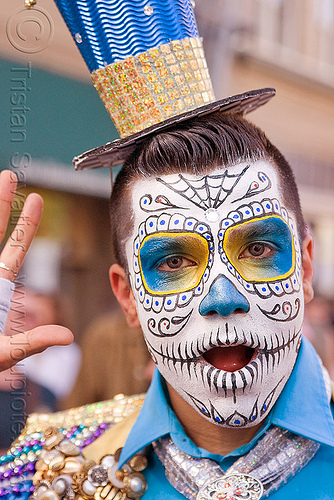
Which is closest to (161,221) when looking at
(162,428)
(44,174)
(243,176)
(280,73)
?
(243,176)

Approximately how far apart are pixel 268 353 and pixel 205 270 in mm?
326

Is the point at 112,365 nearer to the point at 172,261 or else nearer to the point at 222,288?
the point at 172,261

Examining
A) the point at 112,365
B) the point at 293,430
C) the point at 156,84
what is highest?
the point at 156,84

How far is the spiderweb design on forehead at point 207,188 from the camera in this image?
207 cm

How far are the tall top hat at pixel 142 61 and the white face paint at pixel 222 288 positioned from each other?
28 centimetres

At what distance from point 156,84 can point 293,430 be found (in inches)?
50.4

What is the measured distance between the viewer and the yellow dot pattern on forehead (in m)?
2.28

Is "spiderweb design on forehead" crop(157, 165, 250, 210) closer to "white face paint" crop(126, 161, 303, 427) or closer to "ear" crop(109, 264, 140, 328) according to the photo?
"white face paint" crop(126, 161, 303, 427)

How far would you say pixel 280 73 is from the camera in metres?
10.6

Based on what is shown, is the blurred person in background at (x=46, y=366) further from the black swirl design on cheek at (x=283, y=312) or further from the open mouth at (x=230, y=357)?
the black swirl design on cheek at (x=283, y=312)

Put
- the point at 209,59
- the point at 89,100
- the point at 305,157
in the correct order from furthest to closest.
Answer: the point at 305,157
the point at 89,100
the point at 209,59

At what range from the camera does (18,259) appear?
7.19 feet

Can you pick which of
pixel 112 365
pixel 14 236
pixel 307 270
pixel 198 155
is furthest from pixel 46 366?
pixel 198 155

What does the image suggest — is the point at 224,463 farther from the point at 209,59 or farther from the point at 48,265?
the point at 48,265
